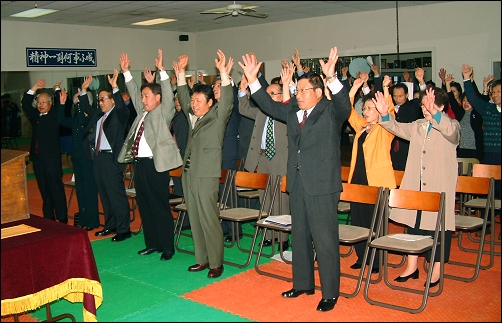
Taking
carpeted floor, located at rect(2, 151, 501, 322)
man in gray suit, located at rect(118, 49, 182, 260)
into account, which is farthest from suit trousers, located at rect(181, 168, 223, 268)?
man in gray suit, located at rect(118, 49, 182, 260)

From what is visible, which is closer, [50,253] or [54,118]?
[50,253]

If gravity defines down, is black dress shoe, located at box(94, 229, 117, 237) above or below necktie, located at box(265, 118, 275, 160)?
below

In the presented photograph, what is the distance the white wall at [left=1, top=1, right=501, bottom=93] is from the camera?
32.2 ft

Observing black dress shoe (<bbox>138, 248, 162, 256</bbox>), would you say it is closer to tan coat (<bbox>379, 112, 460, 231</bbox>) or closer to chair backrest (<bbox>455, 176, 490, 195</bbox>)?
tan coat (<bbox>379, 112, 460, 231</bbox>)

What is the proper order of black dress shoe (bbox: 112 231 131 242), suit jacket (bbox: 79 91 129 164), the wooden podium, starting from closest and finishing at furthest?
the wooden podium
suit jacket (bbox: 79 91 129 164)
black dress shoe (bbox: 112 231 131 242)

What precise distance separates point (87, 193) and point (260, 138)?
2.60 metres

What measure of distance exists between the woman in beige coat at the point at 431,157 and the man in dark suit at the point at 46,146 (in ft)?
14.7

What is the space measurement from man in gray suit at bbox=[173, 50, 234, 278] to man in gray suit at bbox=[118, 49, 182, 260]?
17.7 inches

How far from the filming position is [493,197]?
500 centimetres

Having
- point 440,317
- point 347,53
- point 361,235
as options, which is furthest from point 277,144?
point 347,53

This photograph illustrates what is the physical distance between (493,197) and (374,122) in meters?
1.28

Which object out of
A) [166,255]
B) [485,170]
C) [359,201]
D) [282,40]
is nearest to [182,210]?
[166,255]

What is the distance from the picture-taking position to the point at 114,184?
6578mm

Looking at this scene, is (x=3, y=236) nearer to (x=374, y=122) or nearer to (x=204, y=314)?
(x=204, y=314)
